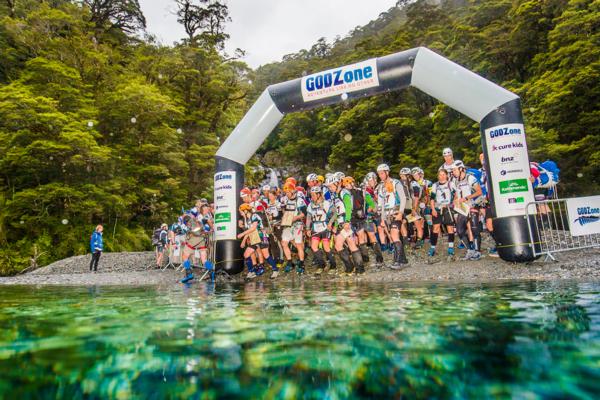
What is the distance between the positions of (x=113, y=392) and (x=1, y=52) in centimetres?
2690

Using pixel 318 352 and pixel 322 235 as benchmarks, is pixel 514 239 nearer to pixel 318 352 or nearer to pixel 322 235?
pixel 322 235

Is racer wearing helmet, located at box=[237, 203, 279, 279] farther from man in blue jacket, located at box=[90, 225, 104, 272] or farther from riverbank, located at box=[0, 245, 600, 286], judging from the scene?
man in blue jacket, located at box=[90, 225, 104, 272]

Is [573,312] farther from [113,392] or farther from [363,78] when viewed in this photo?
[363,78]

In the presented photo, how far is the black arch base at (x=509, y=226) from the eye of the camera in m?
7.68

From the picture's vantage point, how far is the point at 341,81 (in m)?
9.96

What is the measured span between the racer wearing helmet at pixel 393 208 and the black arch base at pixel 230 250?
12.9 feet

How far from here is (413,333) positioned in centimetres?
257

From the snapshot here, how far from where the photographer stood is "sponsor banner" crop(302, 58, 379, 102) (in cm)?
972

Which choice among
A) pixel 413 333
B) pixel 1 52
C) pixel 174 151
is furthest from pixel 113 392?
pixel 1 52

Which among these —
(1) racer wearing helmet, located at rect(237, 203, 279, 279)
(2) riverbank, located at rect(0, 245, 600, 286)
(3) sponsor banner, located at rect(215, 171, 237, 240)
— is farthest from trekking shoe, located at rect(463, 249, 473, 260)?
(3) sponsor banner, located at rect(215, 171, 237, 240)

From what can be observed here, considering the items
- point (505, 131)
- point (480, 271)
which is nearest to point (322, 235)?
point (480, 271)

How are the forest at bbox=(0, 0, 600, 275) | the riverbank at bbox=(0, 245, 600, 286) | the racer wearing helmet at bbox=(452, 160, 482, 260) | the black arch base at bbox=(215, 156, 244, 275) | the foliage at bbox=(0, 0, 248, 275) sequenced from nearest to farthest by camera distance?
1. the riverbank at bbox=(0, 245, 600, 286)
2. the racer wearing helmet at bbox=(452, 160, 482, 260)
3. the black arch base at bbox=(215, 156, 244, 275)
4. the forest at bbox=(0, 0, 600, 275)
5. the foliage at bbox=(0, 0, 248, 275)

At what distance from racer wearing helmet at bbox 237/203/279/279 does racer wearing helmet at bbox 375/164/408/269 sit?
285 cm

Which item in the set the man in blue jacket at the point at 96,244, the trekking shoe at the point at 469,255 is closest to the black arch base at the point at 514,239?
the trekking shoe at the point at 469,255
